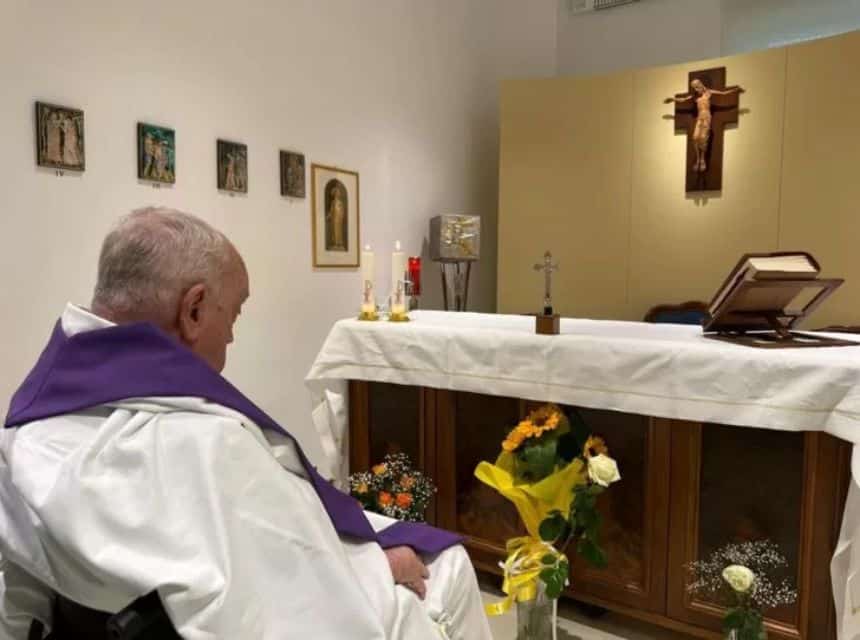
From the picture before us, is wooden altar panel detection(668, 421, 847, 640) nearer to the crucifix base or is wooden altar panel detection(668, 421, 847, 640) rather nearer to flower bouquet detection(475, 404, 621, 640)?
flower bouquet detection(475, 404, 621, 640)

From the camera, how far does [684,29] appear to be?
15.8 ft

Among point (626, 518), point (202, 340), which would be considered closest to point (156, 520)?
point (202, 340)

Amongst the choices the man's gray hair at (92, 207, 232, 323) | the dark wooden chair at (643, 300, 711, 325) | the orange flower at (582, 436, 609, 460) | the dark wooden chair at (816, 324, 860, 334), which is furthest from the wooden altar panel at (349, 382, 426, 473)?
the dark wooden chair at (816, 324, 860, 334)

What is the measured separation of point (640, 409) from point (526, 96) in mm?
3196

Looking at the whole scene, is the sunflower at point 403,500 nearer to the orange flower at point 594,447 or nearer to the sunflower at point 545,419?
the sunflower at point 545,419

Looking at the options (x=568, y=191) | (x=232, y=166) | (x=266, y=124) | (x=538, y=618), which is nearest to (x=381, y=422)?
(x=538, y=618)

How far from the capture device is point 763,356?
1.74 meters

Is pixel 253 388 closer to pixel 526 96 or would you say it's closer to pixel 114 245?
pixel 114 245

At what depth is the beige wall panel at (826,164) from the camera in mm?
A: 3607

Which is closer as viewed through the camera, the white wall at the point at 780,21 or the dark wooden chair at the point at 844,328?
the dark wooden chair at the point at 844,328

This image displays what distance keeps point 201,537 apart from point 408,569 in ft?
1.83

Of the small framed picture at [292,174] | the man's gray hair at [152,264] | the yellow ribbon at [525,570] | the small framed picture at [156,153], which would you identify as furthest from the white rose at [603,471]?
the small framed picture at [292,174]

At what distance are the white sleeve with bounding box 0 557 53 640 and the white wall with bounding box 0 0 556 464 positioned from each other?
4.93 ft

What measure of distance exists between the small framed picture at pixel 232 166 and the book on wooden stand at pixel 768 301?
2.14 m
